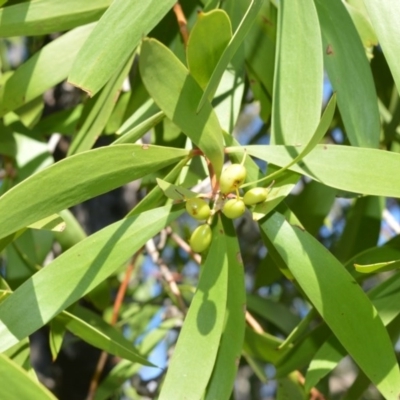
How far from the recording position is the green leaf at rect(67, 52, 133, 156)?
0.79m

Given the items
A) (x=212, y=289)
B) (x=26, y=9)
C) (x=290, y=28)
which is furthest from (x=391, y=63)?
(x=26, y=9)

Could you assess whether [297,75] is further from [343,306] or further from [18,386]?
[18,386]

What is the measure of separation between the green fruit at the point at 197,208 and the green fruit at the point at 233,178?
0.02 metres

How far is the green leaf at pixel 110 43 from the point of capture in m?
0.57

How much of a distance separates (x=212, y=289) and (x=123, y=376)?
1.88 feet

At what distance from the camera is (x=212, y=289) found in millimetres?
639

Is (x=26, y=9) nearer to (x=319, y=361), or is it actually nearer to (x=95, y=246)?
(x=95, y=246)

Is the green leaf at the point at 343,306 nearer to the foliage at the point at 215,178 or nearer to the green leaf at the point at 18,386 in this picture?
the foliage at the point at 215,178

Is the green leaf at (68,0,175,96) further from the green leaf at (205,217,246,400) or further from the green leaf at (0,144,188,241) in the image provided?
the green leaf at (205,217,246,400)

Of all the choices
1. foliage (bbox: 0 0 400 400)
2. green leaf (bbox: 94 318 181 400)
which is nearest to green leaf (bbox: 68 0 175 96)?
foliage (bbox: 0 0 400 400)

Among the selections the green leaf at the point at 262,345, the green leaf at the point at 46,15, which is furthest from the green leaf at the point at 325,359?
the green leaf at the point at 46,15

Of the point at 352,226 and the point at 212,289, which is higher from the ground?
the point at 212,289

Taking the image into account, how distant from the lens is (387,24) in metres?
0.63

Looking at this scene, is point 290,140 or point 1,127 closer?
point 290,140
